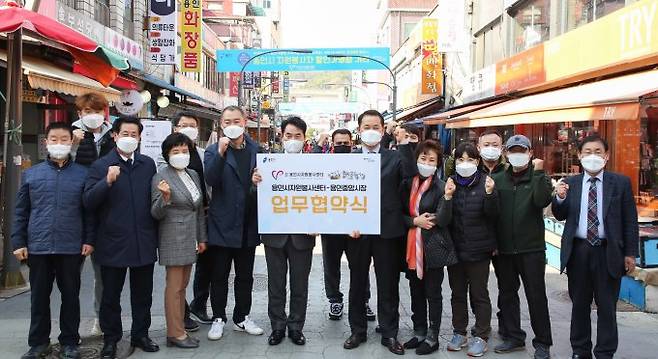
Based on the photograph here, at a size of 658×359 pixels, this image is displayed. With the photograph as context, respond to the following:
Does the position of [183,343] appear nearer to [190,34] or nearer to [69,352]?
[69,352]

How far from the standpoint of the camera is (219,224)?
500 centimetres

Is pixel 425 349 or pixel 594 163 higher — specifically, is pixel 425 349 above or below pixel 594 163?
below

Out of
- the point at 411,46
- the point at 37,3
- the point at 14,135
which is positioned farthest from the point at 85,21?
the point at 411,46

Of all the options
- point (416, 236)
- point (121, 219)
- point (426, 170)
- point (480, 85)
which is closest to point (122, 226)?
point (121, 219)

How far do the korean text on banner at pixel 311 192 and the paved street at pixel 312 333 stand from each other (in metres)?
1.01

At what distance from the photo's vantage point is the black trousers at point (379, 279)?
4.98m

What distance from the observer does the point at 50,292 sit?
4.60 metres

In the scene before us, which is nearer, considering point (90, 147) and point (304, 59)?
point (90, 147)

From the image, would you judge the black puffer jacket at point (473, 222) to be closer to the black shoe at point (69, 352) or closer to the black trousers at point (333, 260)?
the black trousers at point (333, 260)

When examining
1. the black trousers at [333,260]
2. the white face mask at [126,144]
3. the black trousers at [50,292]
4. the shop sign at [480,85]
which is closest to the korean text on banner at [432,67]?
the shop sign at [480,85]

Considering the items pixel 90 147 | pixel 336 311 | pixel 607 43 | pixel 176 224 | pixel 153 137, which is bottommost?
pixel 336 311

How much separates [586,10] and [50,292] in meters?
11.3

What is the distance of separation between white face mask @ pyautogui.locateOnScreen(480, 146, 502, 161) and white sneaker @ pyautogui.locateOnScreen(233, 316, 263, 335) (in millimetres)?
2541

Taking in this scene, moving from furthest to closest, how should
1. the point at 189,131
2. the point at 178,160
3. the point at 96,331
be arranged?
the point at 189,131
the point at 96,331
the point at 178,160
